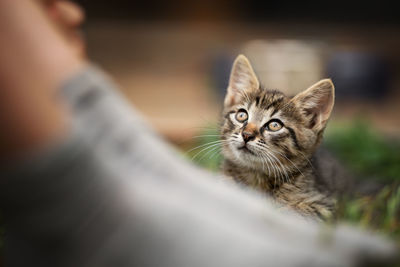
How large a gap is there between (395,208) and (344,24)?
2.45 m

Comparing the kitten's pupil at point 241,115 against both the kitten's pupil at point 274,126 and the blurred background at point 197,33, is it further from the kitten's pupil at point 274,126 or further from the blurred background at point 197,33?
the blurred background at point 197,33

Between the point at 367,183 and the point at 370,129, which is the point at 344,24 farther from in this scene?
the point at 367,183

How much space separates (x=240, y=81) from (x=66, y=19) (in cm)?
24

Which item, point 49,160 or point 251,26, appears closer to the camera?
point 49,160

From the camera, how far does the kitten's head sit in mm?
618

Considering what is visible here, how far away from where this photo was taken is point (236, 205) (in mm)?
502

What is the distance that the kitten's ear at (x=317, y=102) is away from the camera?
1.90ft

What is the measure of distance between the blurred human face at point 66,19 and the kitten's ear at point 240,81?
0.65ft

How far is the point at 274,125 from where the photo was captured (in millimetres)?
623

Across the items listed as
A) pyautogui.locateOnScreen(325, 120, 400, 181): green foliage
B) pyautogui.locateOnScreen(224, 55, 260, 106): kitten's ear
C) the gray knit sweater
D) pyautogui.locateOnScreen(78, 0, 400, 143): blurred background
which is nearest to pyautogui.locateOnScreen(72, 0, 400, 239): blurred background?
pyautogui.locateOnScreen(78, 0, 400, 143): blurred background

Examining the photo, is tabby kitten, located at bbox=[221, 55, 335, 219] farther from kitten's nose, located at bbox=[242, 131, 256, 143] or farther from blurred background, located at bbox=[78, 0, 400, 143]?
blurred background, located at bbox=[78, 0, 400, 143]

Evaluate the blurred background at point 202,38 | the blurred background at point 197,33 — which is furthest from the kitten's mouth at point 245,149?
the blurred background at point 197,33

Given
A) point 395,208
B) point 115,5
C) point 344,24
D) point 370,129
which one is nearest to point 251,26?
point 344,24

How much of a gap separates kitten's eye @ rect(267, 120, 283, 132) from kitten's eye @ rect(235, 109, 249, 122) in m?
0.03
